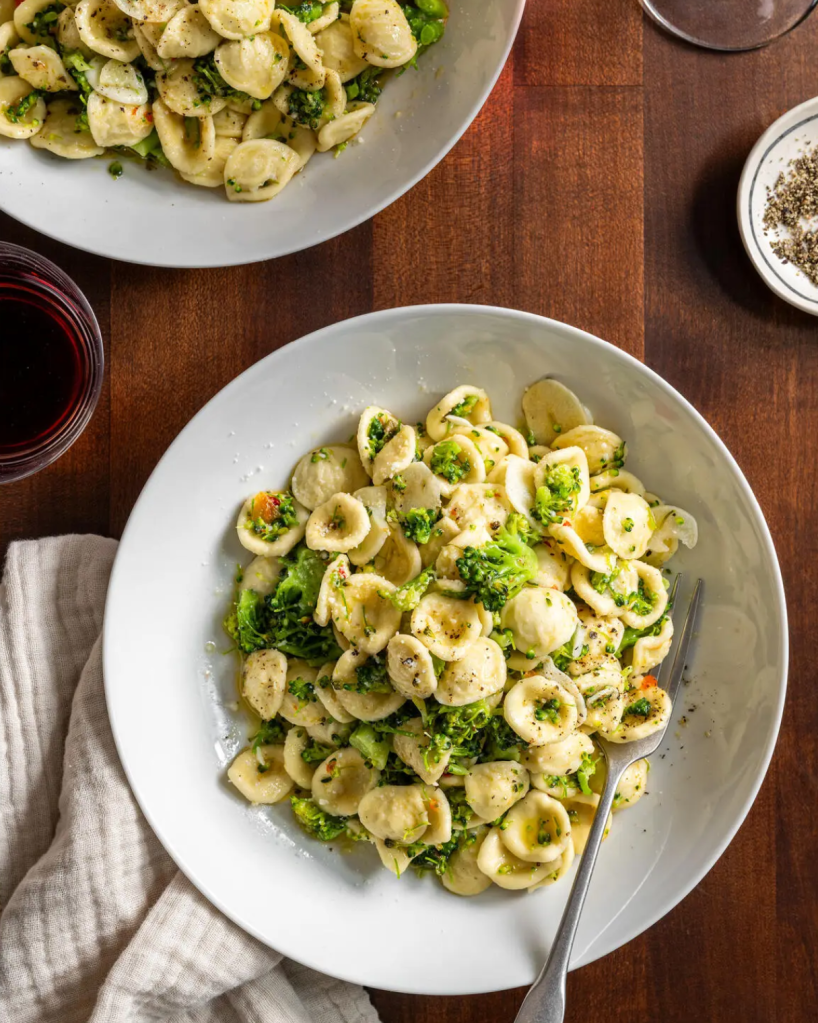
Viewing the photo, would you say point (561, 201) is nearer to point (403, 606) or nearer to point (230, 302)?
point (230, 302)

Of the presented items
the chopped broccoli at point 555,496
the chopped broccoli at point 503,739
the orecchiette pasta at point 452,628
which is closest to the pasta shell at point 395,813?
the orecchiette pasta at point 452,628

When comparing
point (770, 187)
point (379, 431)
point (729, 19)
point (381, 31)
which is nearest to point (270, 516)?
point (379, 431)

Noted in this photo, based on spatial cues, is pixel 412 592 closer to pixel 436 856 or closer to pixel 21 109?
pixel 436 856

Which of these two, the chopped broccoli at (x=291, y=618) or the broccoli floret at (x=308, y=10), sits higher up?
the broccoli floret at (x=308, y=10)

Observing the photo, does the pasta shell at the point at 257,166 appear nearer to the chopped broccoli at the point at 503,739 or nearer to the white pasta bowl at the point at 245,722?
the white pasta bowl at the point at 245,722

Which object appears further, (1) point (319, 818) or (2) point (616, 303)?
(2) point (616, 303)
